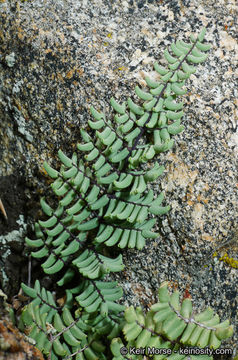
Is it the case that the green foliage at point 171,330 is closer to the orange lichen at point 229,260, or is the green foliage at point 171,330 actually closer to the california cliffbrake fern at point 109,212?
the california cliffbrake fern at point 109,212

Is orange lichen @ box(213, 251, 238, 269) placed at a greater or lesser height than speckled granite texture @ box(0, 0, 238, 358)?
lesser

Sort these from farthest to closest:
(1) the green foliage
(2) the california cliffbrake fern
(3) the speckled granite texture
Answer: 1. (3) the speckled granite texture
2. (2) the california cliffbrake fern
3. (1) the green foliage

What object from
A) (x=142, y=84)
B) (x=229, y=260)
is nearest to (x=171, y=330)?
(x=229, y=260)

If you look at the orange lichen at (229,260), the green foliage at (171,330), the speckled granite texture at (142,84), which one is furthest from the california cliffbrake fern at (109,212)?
the orange lichen at (229,260)

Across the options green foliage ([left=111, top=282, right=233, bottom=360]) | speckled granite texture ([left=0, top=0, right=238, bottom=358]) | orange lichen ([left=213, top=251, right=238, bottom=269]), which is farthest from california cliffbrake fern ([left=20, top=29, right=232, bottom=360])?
orange lichen ([left=213, top=251, right=238, bottom=269])

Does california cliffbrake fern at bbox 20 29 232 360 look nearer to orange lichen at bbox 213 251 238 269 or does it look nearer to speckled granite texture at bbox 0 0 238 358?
speckled granite texture at bbox 0 0 238 358

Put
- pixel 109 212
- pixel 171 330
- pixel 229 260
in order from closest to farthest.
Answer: pixel 171 330
pixel 109 212
pixel 229 260

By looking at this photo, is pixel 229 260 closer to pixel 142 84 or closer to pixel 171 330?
pixel 171 330

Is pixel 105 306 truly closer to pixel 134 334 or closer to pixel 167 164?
pixel 134 334
